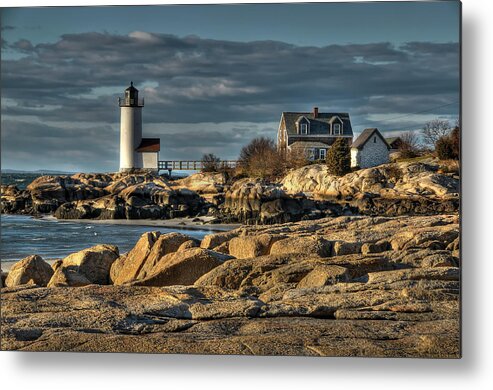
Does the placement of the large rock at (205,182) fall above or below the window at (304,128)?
below

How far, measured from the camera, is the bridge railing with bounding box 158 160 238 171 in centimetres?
895

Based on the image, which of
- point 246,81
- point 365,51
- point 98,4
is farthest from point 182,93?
point 365,51

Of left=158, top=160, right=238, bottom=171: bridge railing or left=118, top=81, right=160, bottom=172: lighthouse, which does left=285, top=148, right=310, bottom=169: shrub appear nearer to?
left=158, top=160, right=238, bottom=171: bridge railing

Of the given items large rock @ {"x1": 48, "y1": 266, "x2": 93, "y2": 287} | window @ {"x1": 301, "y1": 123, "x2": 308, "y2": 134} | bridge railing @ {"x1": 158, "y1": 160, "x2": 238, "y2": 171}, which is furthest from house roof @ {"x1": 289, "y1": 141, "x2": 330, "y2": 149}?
large rock @ {"x1": 48, "y1": 266, "x2": 93, "y2": 287}

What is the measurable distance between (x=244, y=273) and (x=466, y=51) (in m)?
2.91

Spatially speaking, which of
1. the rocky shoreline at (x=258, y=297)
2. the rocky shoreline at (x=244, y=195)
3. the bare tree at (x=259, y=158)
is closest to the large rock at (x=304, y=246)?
the rocky shoreline at (x=258, y=297)

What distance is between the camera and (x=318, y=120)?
8695mm

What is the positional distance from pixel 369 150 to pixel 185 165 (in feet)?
6.58

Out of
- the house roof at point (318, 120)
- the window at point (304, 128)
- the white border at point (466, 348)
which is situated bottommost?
the white border at point (466, 348)

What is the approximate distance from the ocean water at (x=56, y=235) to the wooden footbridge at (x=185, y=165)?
0.73m

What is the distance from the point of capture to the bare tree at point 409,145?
855 cm

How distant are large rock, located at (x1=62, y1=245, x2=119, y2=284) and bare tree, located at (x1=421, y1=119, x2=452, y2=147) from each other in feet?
11.2

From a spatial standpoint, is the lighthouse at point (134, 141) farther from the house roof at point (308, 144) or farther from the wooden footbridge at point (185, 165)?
the house roof at point (308, 144)

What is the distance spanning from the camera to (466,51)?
7.33 metres
